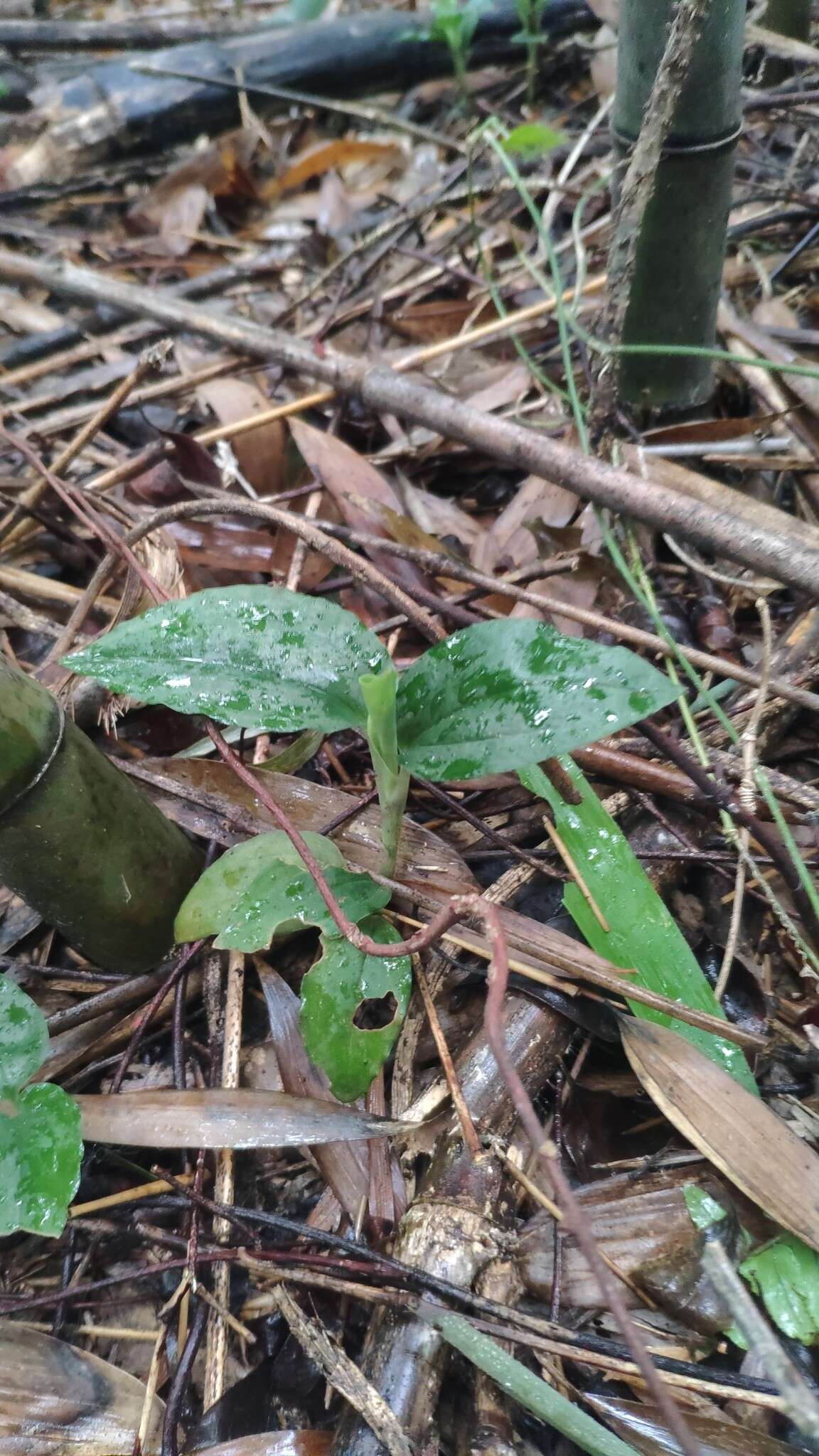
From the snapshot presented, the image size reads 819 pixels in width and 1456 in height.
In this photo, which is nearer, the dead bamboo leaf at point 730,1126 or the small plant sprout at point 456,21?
the dead bamboo leaf at point 730,1126

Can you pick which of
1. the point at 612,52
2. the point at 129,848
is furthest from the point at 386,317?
the point at 129,848

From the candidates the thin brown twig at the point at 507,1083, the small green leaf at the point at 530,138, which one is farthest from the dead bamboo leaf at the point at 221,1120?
the small green leaf at the point at 530,138

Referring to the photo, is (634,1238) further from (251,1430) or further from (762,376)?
(762,376)

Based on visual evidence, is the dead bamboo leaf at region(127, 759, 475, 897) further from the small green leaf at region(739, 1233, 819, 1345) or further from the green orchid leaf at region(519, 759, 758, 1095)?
the small green leaf at region(739, 1233, 819, 1345)

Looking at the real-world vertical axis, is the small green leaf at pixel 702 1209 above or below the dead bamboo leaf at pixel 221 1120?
A: below

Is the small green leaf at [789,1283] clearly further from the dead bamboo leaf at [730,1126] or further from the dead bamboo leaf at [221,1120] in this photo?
the dead bamboo leaf at [221,1120]

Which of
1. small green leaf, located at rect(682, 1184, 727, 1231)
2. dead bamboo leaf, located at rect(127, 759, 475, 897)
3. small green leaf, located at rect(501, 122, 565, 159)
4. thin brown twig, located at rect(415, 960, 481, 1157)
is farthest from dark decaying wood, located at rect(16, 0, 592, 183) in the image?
small green leaf, located at rect(682, 1184, 727, 1231)

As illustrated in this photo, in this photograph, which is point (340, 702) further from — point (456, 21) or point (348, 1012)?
point (456, 21)
